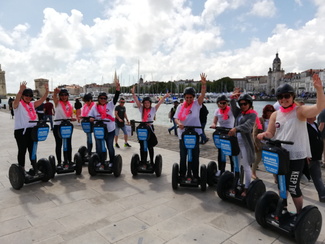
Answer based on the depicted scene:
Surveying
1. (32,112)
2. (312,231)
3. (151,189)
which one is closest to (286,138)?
(312,231)

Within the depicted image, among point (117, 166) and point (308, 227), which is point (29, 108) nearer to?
point (117, 166)

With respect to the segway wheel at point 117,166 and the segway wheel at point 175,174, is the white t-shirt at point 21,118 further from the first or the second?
the segway wheel at point 175,174

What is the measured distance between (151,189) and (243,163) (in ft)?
6.02

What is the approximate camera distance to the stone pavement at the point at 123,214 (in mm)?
3193

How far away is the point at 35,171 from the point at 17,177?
40 centimetres

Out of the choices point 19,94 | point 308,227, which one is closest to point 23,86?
point 19,94

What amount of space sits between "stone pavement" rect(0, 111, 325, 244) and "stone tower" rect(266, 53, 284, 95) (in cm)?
13621

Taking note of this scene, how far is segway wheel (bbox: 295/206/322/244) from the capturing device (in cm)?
293

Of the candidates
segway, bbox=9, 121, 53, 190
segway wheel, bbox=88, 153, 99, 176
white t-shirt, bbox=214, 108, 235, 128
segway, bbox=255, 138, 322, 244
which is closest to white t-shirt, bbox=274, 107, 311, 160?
segway, bbox=255, 138, 322, 244

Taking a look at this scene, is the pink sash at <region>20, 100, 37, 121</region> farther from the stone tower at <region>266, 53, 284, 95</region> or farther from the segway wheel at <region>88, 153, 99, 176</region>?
the stone tower at <region>266, 53, 284, 95</region>

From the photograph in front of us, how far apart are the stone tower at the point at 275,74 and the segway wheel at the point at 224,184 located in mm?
136053

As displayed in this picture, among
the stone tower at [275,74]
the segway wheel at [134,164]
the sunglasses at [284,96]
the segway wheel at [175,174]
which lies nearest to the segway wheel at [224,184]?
the segway wheel at [175,174]

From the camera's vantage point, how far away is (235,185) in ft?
13.9

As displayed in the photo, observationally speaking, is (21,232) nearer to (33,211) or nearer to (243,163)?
(33,211)
